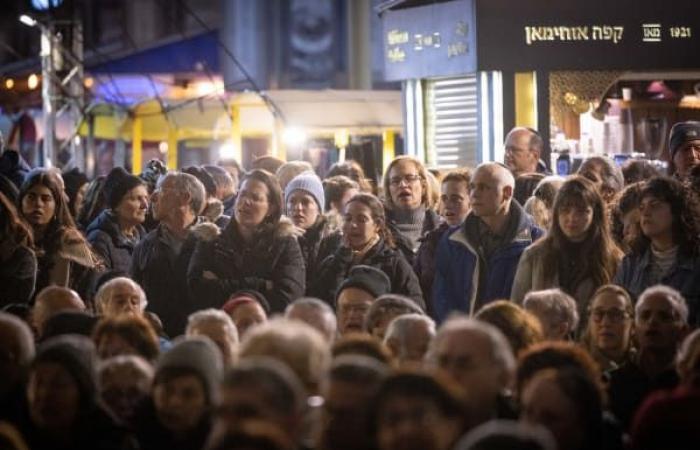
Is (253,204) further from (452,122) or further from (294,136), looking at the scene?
(294,136)

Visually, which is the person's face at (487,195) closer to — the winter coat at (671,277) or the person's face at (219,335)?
the winter coat at (671,277)

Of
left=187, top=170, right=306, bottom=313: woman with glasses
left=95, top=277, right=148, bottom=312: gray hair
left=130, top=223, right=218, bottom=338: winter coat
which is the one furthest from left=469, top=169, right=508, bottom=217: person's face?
left=95, top=277, right=148, bottom=312: gray hair

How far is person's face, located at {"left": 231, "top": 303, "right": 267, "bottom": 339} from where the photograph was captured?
9539 mm

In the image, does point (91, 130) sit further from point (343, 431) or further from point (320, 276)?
point (343, 431)

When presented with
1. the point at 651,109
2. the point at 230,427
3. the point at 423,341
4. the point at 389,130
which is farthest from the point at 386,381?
the point at 389,130

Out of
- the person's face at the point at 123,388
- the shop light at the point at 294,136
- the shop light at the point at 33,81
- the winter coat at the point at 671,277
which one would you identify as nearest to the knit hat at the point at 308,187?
the winter coat at the point at 671,277

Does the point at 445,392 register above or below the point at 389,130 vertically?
below

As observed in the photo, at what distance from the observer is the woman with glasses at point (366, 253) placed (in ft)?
36.1

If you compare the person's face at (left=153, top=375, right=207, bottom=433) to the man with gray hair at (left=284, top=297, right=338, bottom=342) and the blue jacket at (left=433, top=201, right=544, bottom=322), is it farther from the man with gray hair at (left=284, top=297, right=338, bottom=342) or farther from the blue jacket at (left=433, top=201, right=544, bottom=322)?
the blue jacket at (left=433, top=201, right=544, bottom=322)

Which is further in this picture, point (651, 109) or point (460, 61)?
point (651, 109)

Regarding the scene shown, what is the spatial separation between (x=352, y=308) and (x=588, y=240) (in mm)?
1575

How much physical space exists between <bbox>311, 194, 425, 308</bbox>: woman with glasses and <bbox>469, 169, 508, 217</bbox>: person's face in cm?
64

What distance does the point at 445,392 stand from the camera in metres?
6.15

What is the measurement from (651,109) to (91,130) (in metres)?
9.17
